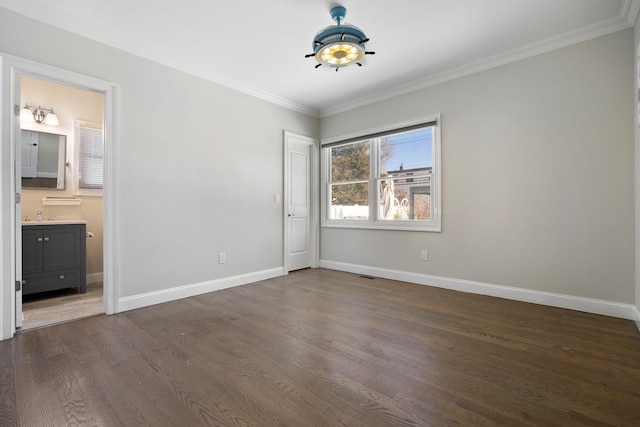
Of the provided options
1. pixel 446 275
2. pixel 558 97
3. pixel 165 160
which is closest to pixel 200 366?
pixel 165 160

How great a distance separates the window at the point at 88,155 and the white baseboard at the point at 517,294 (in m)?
4.10

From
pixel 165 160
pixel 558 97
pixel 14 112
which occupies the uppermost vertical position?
pixel 558 97

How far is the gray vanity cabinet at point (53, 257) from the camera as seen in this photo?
3.34m

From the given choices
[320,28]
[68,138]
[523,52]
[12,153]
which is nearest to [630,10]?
[523,52]

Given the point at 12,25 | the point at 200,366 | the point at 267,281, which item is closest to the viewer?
the point at 200,366

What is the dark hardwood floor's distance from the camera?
148cm

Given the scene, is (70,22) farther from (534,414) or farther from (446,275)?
(446,275)

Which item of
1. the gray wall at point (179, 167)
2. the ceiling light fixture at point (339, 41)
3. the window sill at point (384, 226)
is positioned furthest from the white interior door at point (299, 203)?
the ceiling light fixture at point (339, 41)

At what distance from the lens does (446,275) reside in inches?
149

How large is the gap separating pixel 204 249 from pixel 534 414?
3347mm

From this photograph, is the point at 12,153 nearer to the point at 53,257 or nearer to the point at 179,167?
the point at 179,167

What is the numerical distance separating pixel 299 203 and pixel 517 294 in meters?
3.17

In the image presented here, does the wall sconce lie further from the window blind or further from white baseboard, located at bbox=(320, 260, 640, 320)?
white baseboard, located at bbox=(320, 260, 640, 320)

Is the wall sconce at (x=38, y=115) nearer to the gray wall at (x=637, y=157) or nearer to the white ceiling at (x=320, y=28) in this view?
the white ceiling at (x=320, y=28)
